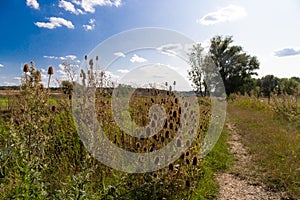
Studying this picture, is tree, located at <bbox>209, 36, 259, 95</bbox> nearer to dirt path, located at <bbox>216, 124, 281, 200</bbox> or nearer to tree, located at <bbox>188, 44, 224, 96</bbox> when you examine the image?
tree, located at <bbox>188, 44, 224, 96</bbox>

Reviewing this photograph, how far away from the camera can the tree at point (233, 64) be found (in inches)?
1227

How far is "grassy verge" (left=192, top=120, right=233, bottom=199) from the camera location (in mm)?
A: 2781

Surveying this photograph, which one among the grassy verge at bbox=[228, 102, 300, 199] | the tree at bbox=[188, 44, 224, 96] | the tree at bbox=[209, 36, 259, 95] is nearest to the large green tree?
the tree at bbox=[209, 36, 259, 95]

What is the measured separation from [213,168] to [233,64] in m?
29.7

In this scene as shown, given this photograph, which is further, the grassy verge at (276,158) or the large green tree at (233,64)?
the large green tree at (233,64)

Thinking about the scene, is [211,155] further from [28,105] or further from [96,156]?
[28,105]

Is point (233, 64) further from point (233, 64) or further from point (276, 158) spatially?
point (276, 158)

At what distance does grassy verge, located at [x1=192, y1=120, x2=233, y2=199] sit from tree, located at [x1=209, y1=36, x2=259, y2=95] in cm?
2699

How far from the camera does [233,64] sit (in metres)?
31.4

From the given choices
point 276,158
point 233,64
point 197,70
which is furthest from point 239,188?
point 233,64

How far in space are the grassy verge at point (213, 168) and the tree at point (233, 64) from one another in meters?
27.0

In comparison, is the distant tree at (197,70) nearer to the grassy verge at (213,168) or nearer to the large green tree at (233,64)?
the grassy verge at (213,168)

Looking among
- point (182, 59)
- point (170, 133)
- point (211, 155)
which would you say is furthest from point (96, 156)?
point (211, 155)

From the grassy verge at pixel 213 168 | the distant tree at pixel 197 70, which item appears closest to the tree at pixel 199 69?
the distant tree at pixel 197 70
